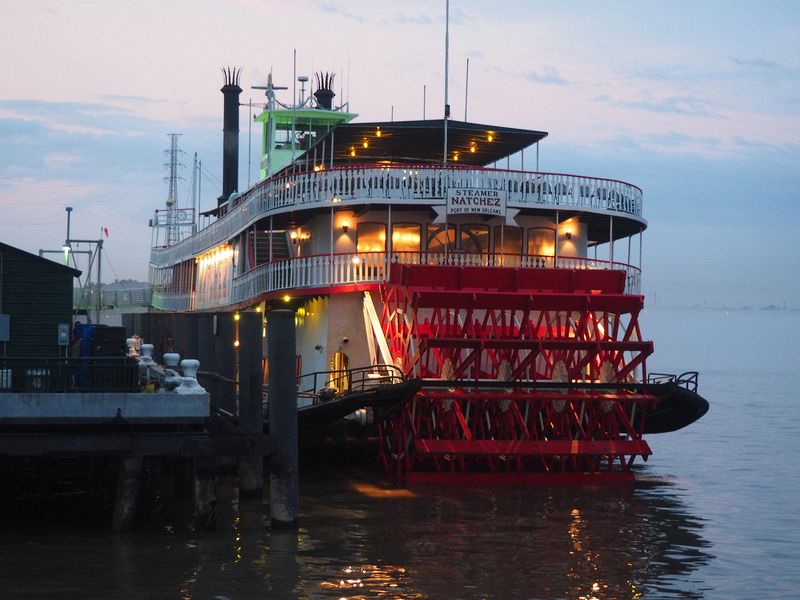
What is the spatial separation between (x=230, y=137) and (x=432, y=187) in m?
17.9

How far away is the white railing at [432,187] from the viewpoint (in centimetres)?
2120

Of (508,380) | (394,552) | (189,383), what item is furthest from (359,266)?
(189,383)

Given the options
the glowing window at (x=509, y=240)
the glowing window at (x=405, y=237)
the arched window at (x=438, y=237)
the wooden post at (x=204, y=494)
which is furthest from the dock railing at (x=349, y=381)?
the glowing window at (x=509, y=240)

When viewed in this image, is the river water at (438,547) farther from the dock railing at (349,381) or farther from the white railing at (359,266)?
the white railing at (359,266)

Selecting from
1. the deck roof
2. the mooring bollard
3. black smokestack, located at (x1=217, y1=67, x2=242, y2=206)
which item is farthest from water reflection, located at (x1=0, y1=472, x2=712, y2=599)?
black smokestack, located at (x1=217, y1=67, x2=242, y2=206)

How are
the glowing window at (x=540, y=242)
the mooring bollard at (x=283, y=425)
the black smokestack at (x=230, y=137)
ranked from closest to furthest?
the mooring bollard at (x=283, y=425) < the glowing window at (x=540, y=242) < the black smokestack at (x=230, y=137)

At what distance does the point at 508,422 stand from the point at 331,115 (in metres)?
15.7

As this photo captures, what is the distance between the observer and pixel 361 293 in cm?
2138

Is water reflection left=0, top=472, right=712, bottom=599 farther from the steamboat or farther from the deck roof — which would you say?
the deck roof

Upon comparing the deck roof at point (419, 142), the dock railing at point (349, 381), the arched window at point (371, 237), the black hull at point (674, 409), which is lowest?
the black hull at point (674, 409)

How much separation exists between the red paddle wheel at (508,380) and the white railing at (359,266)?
26.1 inches

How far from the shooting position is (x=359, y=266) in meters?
21.1

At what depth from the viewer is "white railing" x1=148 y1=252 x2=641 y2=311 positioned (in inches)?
833

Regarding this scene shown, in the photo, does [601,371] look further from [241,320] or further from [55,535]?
[55,535]
